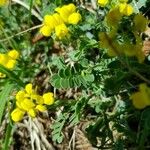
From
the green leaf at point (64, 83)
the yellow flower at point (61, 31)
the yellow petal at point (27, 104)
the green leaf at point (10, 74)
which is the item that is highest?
the yellow flower at point (61, 31)

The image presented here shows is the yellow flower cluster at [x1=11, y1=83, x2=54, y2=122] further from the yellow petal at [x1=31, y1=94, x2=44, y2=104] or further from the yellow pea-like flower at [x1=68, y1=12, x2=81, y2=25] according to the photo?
the yellow pea-like flower at [x1=68, y1=12, x2=81, y2=25]

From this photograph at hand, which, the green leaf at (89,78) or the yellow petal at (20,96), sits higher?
the green leaf at (89,78)

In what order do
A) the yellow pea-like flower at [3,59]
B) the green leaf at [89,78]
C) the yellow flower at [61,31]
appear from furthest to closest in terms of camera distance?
the yellow pea-like flower at [3,59] < the green leaf at [89,78] < the yellow flower at [61,31]

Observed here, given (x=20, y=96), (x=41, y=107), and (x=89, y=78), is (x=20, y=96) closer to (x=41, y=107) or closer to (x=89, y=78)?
(x=41, y=107)

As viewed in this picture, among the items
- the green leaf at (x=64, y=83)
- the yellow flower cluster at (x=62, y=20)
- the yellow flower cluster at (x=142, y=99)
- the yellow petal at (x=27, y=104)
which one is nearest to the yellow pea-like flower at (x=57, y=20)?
the yellow flower cluster at (x=62, y=20)

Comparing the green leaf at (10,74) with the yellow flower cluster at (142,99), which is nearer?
the yellow flower cluster at (142,99)

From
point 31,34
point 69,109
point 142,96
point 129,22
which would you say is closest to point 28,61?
point 31,34

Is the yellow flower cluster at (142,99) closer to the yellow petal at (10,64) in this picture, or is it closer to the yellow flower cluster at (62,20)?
the yellow flower cluster at (62,20)

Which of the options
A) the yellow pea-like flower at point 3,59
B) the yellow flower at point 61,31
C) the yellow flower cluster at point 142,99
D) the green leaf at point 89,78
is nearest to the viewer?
the yellow flower cluster at point 142,99

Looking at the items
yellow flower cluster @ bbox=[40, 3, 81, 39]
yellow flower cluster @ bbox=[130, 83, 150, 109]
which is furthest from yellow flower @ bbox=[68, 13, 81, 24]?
yellow flower cluster @ bbox=[130, 83, 150, 109]
